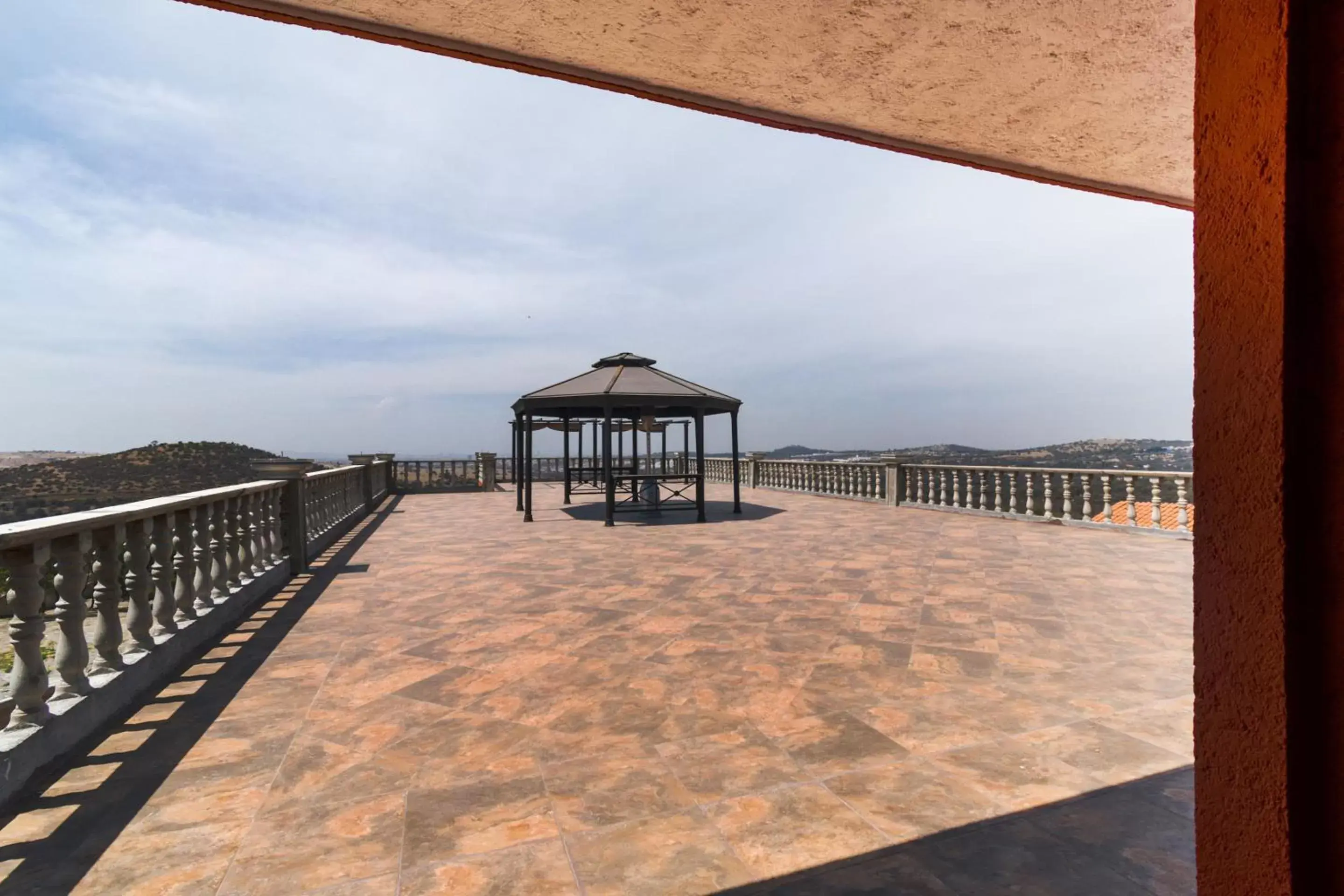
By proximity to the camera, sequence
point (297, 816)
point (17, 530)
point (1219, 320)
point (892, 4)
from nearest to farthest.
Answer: point (1219, 320)
point (892, 4)
point (297, 816)
point (17, 530)

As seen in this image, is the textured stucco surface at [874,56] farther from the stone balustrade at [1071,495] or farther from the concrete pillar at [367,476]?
the concrete pillar at [367,476]

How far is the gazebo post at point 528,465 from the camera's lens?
12211mm

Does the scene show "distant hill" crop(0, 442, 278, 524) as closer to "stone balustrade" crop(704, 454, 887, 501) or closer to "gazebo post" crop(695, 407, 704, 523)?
"stone balustrade" crop(704, 454, 887, 501)

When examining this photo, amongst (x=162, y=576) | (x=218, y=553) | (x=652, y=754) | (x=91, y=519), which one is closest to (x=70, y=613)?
(x=91, y=519)

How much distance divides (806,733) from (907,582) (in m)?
3.70

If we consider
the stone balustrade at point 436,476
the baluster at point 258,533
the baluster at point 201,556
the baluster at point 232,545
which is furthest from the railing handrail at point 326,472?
the stone balustrade at point 436,476

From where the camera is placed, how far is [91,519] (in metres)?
3.10

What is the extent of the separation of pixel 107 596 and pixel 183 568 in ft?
3.70

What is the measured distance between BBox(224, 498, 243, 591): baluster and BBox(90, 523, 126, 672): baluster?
195cm

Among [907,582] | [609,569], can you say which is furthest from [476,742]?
[907,582]

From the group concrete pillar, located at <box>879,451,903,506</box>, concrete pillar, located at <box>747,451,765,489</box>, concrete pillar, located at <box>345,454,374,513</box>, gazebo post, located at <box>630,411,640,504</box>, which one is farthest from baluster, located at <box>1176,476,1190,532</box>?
concrete pillar, located at <box>345,454,374,513</box>

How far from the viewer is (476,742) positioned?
2977 mm

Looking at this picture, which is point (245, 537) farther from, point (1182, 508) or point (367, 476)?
point (1182, 508)

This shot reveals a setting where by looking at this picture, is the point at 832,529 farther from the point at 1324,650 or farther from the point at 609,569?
the point at 1324,650
